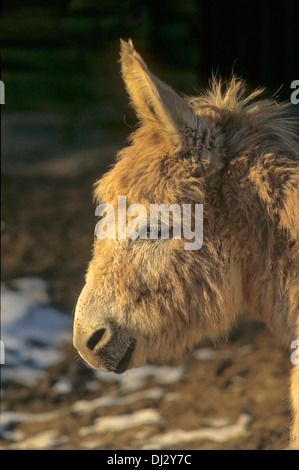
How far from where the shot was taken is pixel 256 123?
2834 millimetres

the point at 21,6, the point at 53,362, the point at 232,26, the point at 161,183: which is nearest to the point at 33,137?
the point at 21,6

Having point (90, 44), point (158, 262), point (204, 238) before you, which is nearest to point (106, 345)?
point (158, 262)

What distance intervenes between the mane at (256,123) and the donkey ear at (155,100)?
0.15m

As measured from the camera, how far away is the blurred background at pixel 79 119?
5832 mm

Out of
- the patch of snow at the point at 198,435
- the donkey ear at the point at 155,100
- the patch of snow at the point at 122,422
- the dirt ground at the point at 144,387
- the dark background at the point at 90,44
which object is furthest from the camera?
the dark background at the point at 90,44

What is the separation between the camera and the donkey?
2.68m

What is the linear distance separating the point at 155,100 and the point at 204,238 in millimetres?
585

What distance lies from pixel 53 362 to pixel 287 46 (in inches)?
198

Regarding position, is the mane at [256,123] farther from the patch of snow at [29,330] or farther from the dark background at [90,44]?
the dark background at [90,44]

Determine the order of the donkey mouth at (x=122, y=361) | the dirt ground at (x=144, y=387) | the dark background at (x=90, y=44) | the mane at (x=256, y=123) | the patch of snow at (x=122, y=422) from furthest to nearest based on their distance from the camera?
the dark background at (x=90, y=44)
the patch of snow at (x=122, y=422)
the dirt ground at (x=144, y=387)
the donkey mouth at (x=122, y=361)
the mane at (x=256, y=123)

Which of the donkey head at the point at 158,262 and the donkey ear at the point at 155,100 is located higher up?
the donkey ear at the point at 155,100

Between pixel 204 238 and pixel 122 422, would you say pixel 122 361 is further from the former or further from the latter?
pixel 122 422

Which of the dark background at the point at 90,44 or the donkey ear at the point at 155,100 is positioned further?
the dark background at the point at 90,44

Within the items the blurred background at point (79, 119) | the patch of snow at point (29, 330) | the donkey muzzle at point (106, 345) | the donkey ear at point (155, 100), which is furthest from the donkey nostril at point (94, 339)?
the patch of snow at point (29, 330)
